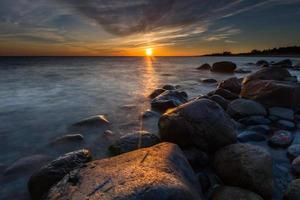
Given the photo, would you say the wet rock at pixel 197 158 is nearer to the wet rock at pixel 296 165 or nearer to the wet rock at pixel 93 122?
the wet rock at pixel 296 165

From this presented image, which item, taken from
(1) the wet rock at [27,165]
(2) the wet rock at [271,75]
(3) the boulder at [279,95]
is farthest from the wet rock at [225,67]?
(1) the wet rock at [27,165]

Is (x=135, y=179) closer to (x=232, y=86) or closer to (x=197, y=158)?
(x=197, y=158)

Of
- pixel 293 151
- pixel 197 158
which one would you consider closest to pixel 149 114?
pixel 197 158

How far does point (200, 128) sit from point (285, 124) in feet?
9.43

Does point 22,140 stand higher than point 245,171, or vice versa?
point 245,171

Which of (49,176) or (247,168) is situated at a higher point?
(247,168)

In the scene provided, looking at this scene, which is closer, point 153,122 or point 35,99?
point 153,122

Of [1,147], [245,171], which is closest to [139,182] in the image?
[245,171]

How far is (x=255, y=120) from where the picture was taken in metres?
Answer: 5.98

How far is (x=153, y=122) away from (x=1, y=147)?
387 cm

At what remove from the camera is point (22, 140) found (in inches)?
229

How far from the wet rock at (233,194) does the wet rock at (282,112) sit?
405 centimetres

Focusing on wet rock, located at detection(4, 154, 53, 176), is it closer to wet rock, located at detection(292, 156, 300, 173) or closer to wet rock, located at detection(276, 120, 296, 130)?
wet rock, located at detection(292, 156, 300, 173)

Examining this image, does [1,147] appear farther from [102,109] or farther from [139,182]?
[139,182]
